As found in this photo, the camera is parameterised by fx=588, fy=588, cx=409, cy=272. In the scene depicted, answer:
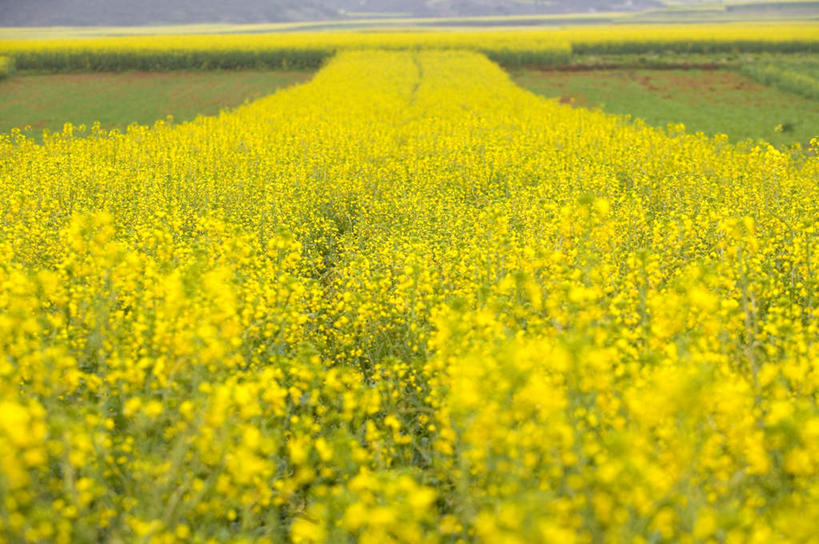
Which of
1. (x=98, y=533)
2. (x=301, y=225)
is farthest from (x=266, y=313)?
(x=301, y=225)

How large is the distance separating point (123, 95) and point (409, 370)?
3550 cm

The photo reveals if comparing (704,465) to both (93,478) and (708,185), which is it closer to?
(93,478)

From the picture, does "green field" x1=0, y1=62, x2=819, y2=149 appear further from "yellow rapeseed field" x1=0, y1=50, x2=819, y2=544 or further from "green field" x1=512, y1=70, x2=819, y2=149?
"yellow rapeseed field" x1=0, y1=50, x2=819, y2=544

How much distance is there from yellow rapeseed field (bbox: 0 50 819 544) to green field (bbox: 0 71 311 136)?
62.9ft

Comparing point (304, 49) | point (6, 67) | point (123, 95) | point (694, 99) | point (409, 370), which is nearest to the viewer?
Result: point (409, 370)

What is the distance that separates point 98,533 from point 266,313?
2465 millimetres

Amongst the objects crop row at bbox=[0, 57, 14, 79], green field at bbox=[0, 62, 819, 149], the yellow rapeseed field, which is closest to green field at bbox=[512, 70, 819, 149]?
green field at bbox=[0, 62, 819, 149]

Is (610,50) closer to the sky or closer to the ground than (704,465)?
closer to the sky

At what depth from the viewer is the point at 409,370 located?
6.07 metres

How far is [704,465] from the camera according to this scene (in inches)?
134

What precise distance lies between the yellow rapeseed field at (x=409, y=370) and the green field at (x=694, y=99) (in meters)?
14.4

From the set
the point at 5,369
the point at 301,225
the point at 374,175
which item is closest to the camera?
the point at 5,369

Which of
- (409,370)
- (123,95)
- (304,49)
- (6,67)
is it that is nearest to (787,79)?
(304,49)

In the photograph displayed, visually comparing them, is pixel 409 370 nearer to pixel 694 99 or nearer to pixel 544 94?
pixel 544 94
